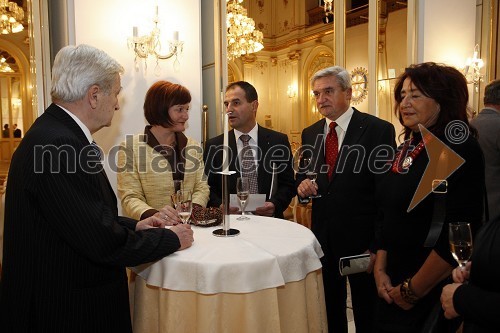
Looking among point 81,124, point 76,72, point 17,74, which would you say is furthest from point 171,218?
point 17,74

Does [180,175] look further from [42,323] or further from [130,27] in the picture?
[130,27]

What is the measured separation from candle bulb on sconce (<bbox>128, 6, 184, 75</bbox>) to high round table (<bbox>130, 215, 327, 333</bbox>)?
2.60m

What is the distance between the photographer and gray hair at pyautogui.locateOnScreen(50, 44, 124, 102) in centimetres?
164

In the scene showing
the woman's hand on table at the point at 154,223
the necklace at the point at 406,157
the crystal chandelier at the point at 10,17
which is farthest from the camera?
the crystal chandelier at the point at 10,17

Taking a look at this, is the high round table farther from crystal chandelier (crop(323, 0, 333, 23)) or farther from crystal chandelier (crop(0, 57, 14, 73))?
crystal chandelier (crop(323, 0, 333, 23))

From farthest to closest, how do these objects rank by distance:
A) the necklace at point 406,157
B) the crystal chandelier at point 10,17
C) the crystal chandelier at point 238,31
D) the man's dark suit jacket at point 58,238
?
1. the crystal chandelier at point 238,31
2. the crystal chandelier at point 10,17
3. the necklace at point 406,157
4. the man's dark suit jacket at point 58,238

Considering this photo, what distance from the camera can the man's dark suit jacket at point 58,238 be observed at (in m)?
1.49

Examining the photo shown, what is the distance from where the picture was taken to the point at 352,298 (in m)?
2.74

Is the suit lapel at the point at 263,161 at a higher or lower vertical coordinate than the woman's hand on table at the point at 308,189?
higher

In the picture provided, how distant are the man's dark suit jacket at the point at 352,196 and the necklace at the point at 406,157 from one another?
1.77 feet

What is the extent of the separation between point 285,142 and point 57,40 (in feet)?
8.07

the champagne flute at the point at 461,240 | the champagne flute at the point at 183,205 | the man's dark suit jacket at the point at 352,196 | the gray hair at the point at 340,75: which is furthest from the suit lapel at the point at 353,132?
the champagne flute at the point at 461,240

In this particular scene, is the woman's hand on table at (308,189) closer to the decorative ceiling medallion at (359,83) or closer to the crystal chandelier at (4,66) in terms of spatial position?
the crystal chandelier at (4,66)

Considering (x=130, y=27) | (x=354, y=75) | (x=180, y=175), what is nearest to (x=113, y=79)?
(x=180, y=175)
